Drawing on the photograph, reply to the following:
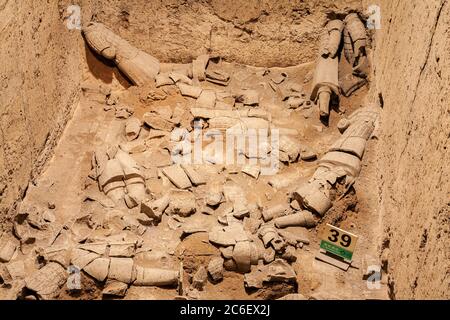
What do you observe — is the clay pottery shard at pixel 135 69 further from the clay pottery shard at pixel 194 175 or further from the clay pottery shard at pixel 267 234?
the clay pottery shard at pixel 267 234

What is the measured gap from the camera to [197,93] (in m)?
5.95

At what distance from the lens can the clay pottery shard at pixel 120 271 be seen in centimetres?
406

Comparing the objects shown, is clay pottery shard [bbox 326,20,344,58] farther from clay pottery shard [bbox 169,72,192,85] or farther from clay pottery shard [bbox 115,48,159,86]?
clay pottery shard [bbox 115,48,159,86]

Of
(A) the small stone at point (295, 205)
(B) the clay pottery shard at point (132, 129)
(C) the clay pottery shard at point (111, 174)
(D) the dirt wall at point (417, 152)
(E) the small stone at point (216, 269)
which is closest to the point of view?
(D) the dirt wall at point (417, 152)

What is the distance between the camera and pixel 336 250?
A: 4242 millimetres

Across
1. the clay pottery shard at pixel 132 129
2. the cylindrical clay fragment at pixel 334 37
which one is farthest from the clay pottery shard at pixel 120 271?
the cylindrical clay fragment at pixel 334 37

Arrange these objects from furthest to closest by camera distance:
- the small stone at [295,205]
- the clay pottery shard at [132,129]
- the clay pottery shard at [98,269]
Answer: the clay pottery shard at [132,129] → the small stone at [295,205] → the clay pottery shard at [98,269]

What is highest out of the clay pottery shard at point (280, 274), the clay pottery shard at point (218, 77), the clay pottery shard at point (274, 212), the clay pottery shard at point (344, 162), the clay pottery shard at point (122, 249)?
the clay pottery shard at point (218, 77)

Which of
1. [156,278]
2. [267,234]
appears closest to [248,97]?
[267,234]

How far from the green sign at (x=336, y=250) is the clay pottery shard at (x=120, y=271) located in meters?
1.43

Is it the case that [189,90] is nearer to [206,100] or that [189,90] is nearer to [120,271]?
[206,100]

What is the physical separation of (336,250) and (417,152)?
3.06 feet

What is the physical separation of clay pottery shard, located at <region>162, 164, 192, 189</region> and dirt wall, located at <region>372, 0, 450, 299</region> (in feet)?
5.43
